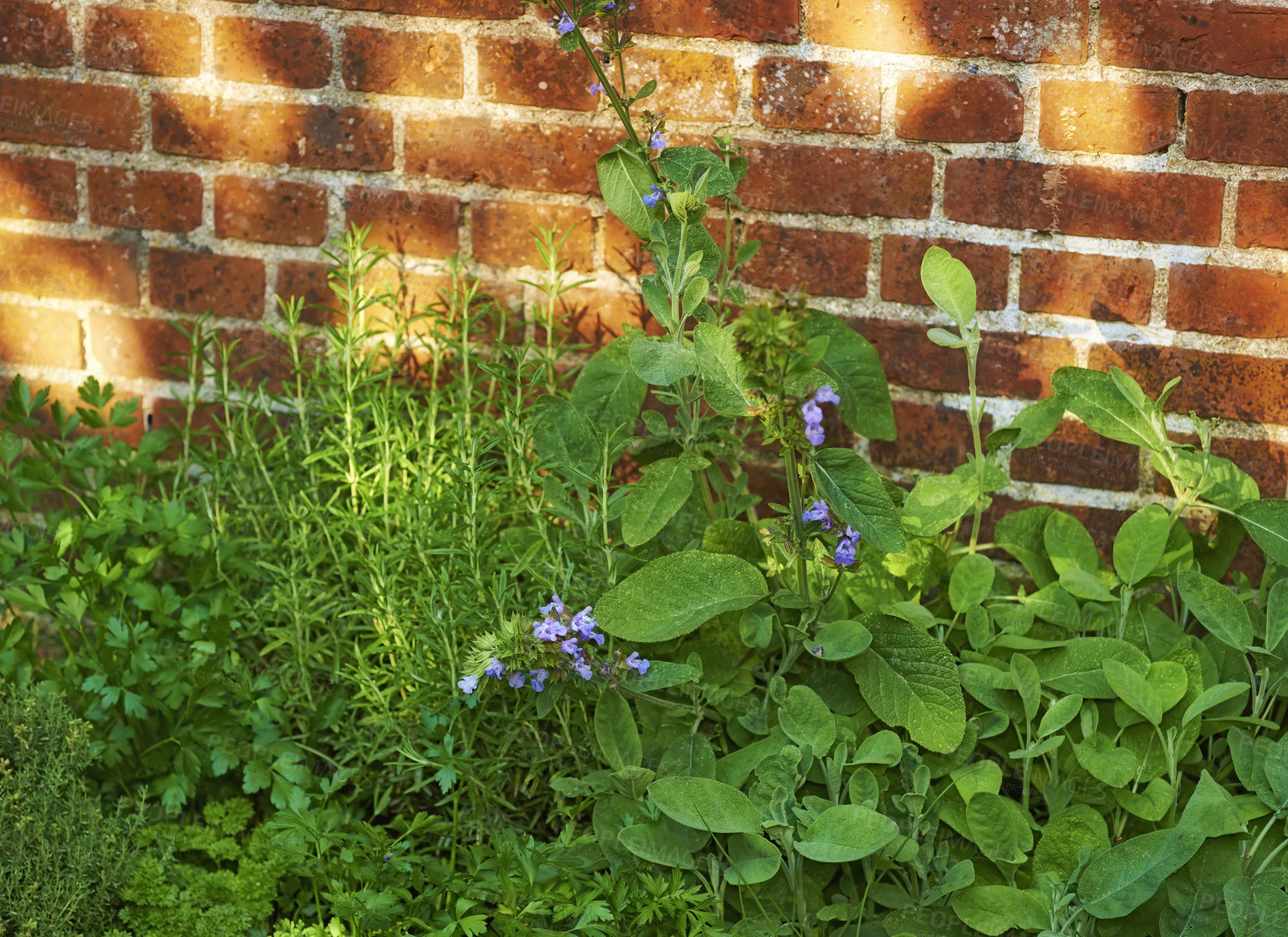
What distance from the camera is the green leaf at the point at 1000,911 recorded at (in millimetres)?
990

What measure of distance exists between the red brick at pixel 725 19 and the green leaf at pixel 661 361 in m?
0.55

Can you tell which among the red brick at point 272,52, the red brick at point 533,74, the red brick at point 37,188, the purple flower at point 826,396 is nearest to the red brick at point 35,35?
the red brick at point 37,188

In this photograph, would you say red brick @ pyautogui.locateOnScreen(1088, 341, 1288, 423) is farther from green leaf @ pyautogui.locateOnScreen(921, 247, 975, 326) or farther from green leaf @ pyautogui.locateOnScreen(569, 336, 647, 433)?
green leaf @ pyautogui.locateOnScreen(569, 336, 647, 433)

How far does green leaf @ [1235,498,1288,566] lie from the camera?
1.18 metres

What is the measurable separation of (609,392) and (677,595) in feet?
1.05

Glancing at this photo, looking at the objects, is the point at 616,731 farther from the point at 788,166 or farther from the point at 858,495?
the point at 788,166

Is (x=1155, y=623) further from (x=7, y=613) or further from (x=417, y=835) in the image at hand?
(x=7, y=613)

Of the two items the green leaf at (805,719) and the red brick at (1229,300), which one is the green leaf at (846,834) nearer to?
the green leaf at (805,719)

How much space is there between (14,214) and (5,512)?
498 millimetres

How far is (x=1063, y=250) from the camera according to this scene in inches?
53.9

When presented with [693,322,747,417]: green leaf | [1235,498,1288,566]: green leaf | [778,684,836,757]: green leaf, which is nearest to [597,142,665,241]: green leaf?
[693,322,747,417]: green leaf

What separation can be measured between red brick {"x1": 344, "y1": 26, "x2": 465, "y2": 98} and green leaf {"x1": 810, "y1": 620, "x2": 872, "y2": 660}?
0.94 m

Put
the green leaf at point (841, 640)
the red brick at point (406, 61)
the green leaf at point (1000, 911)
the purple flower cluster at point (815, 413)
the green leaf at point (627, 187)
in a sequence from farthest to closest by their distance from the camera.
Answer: the red brick at point (406, 61) → the green leaf at point (627, 187) → the green leaf at point (841, 640) → the green leaf at point (1000, 911) → the purple flower cluster at point (815, 413)

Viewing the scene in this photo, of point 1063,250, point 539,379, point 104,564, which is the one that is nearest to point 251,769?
point 104,564
